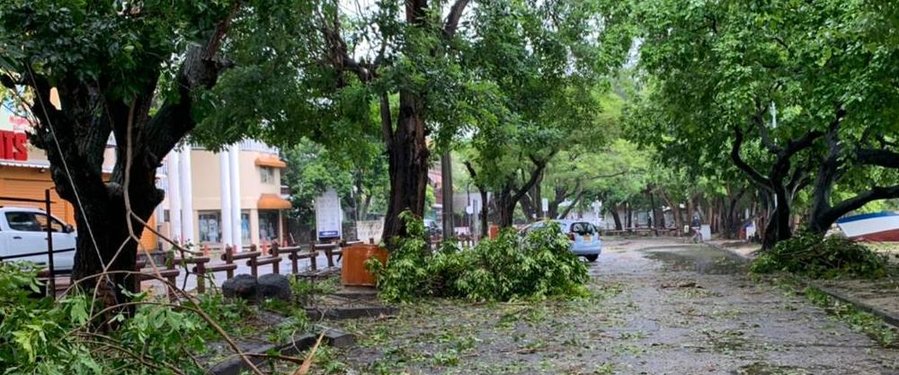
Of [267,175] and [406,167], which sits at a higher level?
[267,175]

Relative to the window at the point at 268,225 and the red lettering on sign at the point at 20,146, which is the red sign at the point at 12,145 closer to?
the red lettering on sign at the point at 20,146

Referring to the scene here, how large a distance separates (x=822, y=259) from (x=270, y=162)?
29.5 metres

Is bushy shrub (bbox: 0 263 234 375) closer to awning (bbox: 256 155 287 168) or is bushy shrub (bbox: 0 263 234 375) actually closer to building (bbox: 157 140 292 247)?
building (bbox: 157 140 292 247)

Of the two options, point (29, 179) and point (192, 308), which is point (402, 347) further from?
point (29, 179)

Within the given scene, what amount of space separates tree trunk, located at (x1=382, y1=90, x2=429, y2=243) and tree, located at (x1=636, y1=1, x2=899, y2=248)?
193 inches

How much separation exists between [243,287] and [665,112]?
12.4 metres

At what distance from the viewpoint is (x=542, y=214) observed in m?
39.2

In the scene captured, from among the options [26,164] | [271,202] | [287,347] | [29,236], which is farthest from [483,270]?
[271,202]

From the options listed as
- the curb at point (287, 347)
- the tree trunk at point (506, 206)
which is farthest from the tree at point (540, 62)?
the tree trunk at point (506, 206)

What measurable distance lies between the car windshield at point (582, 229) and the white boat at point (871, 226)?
9.08 meters

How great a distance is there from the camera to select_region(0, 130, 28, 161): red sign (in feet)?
68.2

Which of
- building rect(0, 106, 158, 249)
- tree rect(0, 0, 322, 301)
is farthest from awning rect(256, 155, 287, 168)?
tree rect(0, 0, 322, 301)

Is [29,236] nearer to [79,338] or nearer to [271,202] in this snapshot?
[79,338]

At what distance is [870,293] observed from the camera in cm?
1259
